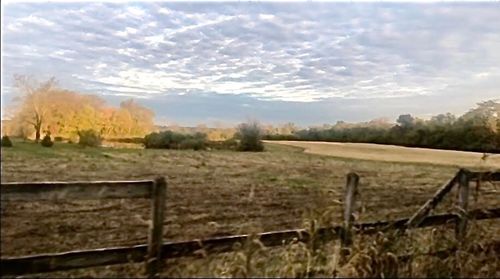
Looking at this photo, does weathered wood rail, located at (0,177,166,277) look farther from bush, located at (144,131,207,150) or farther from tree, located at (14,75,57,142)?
bush, located at (144,131,207,150)

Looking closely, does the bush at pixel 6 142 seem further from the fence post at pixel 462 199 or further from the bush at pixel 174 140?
the fence post at pixel 462 199

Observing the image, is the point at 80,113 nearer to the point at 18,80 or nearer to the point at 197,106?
the point at 18,80

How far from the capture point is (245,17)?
4684 millimetres

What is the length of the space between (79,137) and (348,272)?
228 cm

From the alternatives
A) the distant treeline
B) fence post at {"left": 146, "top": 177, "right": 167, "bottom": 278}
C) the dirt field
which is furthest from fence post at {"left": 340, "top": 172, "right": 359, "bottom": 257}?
the distant treeline

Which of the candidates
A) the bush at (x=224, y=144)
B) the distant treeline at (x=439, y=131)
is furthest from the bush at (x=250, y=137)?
the distant treeline at (x=439, y=131)

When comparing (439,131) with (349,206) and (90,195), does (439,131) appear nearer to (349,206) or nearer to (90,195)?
(349,206)

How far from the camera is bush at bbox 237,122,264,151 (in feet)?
17.4

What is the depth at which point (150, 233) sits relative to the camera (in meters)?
2.71

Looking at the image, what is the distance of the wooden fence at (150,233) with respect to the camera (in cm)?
231

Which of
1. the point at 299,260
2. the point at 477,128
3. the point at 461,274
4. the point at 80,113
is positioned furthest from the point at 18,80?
the point at 477,128

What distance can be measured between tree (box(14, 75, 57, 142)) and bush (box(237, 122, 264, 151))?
2.20 m

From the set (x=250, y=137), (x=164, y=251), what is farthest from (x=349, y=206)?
(x=250, y=137)

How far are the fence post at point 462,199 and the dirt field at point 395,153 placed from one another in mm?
2013
